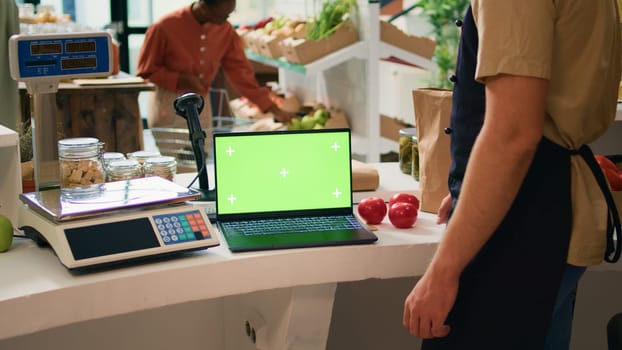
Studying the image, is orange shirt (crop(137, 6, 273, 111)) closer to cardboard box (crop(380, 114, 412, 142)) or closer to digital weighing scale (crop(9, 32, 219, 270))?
cardboard box (crop(380, 114, 412, 142))

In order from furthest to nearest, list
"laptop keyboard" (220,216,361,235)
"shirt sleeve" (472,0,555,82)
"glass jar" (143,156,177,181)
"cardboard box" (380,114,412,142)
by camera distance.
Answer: "cardboard box" (380,114,412,142) < "glass jar" (143,156,177,181) < "laptop keyboard" (220,216,361,235) < "shirt sleeve" (472,0,555,82)

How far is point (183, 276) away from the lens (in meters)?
1.94

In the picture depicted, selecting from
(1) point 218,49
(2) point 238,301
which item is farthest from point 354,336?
(1) point 218,49

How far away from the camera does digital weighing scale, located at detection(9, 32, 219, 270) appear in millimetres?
1901

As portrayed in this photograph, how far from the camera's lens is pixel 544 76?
154 cm

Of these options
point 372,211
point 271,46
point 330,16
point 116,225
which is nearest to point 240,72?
point 271,46

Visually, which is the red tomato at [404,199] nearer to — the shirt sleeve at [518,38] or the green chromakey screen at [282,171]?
the green chromakey screen at [282,171]

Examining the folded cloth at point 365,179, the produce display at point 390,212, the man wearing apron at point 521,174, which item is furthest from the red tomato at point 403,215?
the man wearing apron at point 521,174

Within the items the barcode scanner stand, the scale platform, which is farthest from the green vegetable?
the scale platform

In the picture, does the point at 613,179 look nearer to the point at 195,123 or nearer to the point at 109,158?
→ the point at 195,123

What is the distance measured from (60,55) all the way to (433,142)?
0.99 metres

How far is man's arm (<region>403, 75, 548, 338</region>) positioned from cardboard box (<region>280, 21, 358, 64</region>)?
3.79 meters

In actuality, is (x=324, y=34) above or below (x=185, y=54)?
above

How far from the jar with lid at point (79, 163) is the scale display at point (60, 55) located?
0.24 metres
